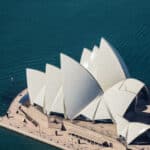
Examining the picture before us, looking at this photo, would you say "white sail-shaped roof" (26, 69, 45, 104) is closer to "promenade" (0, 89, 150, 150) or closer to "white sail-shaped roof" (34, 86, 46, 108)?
"white sail-shaped roof" (34, 86, 46, 108)

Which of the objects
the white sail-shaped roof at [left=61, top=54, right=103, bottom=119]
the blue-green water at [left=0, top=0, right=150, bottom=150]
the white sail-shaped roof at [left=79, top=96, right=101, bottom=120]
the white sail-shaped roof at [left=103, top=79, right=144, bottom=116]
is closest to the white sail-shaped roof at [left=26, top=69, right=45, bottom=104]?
the blue-green water at [left=0, top=0, right=150, bottom=150]

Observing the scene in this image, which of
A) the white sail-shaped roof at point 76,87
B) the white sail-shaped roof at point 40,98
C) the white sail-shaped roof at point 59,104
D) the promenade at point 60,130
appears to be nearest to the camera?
the promenade at point 60,130

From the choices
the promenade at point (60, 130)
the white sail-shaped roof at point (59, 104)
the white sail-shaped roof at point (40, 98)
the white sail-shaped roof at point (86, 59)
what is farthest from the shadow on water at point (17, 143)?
the white sail-shaped roof at point (86, 59)

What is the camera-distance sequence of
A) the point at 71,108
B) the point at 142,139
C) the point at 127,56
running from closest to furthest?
1. the point at 142,139
2. the point at 71,108
3. the point at 127,56

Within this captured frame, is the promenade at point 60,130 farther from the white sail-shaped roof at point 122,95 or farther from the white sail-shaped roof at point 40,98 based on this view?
the white sail-shaped roof at point 122,95

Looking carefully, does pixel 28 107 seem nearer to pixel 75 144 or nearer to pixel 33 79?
pixel 33 79

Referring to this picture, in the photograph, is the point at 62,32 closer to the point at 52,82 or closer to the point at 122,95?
the point at 52,82

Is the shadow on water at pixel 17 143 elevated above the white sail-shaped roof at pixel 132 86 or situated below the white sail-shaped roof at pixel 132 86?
below

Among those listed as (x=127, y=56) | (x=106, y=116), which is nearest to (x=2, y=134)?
(x=106, y=116)

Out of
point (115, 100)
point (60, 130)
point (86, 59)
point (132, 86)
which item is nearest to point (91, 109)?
point (115, 100)
